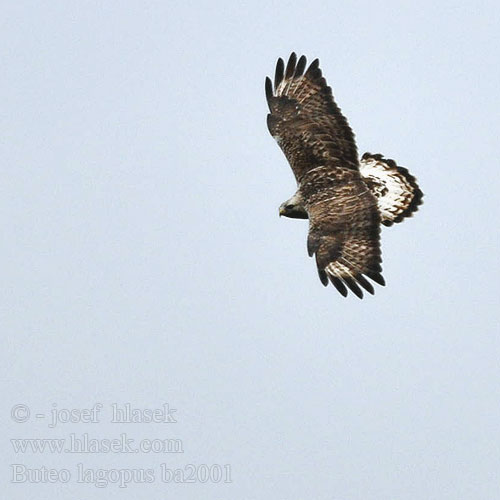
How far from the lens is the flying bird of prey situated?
17.0 m

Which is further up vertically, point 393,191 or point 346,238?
point 393,191

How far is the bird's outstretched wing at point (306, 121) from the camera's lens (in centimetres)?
1872

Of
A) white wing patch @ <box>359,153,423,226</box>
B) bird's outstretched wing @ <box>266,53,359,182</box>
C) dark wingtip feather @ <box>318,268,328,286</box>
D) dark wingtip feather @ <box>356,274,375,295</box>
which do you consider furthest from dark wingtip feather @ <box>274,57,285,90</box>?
dark wingtip feather @ <box>356,274,375,295</box>

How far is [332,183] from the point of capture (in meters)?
18.3

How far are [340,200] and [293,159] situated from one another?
1.48 metres

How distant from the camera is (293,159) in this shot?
62.5 feet

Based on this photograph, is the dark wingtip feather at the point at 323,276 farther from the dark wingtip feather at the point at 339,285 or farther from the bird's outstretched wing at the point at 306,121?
the bird's outstretched wing at the point at 306,121

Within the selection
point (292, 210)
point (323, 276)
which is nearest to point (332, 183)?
point (292, 210)

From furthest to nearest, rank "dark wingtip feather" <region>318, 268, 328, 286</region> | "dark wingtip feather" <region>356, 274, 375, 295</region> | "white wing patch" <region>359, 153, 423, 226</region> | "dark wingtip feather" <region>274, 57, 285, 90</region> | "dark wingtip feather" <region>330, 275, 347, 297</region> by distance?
"dark wingtip feather" <region>274, 57, 285, 90</region>, "white wing patch" <region>359, 153, 423, 226</region>, "dark wingtip feather" <region>318, 268, 328, 286</region>, "dark wingtip feather" <region>330, 275, 347, 297</region>, "dark wingtip feather" <region>356, 274, 375, 295</region>

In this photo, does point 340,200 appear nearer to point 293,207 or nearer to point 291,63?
point 293,207

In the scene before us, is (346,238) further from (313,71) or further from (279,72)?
(279,72)

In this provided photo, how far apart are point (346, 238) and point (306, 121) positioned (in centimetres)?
272

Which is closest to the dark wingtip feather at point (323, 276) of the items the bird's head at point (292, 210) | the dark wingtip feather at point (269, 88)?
the bird's head at point (292, 210)

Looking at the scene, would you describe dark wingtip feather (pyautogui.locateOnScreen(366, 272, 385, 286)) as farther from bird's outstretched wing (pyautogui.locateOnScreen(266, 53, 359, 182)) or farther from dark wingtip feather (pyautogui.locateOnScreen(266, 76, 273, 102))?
dark wingtip feather (pyautogui.locateOnScreen(266, 76, 273, 102))
